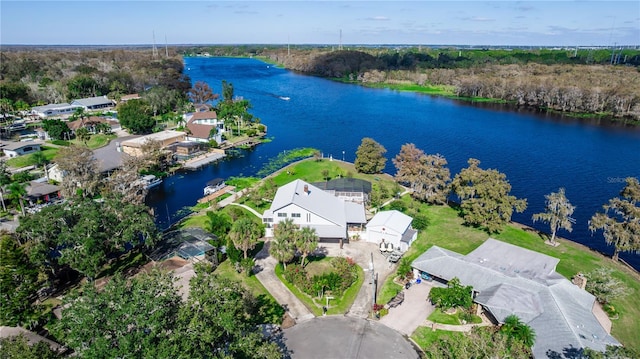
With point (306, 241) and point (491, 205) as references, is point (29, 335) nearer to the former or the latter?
point (306, 241)

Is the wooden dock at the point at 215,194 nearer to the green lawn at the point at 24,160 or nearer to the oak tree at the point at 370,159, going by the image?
the oak tree at the point at 370,159

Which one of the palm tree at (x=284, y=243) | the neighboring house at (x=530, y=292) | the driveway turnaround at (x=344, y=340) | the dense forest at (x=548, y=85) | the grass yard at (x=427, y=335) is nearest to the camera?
the neighboring house at (x=530, y=292)

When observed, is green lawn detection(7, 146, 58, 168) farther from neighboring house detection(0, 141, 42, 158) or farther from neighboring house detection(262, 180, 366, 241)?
neighboring house detection(262, 180, 366, 241)

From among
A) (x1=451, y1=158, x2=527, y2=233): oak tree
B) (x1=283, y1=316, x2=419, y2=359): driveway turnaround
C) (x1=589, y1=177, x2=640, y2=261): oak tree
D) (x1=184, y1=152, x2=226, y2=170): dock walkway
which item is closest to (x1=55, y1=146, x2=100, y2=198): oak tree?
(x1=184, y1=152, x2=226, y2=170): dock walkway

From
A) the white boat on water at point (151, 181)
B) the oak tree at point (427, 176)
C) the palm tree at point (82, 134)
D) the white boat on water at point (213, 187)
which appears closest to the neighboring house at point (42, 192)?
the white boat on water at point (151, 181)

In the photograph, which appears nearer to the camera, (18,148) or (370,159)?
(370,159)

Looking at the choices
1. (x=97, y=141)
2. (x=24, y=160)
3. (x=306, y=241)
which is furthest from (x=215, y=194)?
(x=97, y=141)
